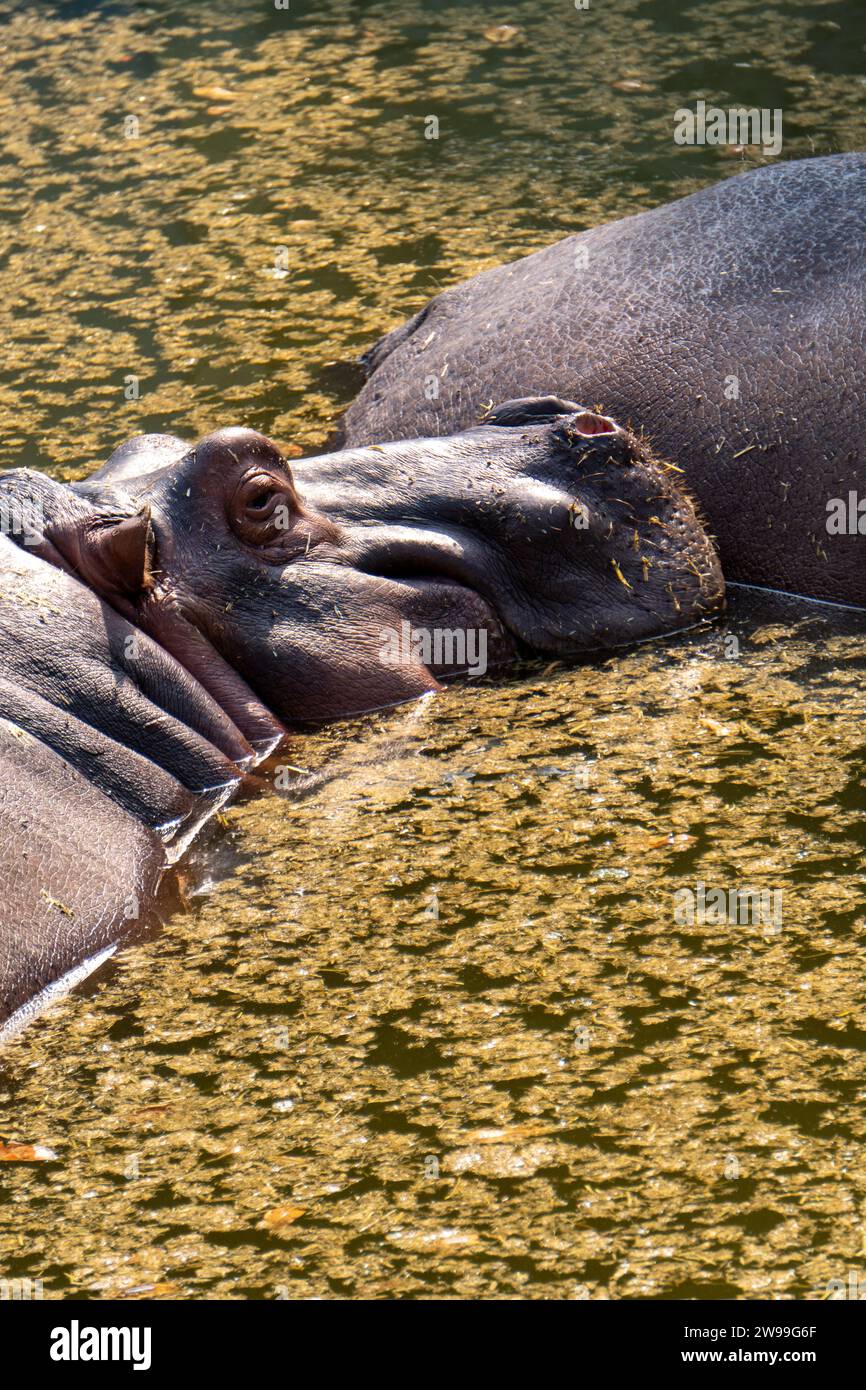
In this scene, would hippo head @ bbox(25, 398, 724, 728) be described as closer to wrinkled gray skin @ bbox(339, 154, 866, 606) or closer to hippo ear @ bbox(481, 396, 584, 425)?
hippo ear @ bbox(481, 396, 584, 425)

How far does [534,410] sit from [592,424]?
16 cm

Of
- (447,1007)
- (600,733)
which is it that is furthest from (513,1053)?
(600,733)

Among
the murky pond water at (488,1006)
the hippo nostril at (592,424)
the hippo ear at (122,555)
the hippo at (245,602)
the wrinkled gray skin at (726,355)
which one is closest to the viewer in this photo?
the murky pond water at (488,1006)

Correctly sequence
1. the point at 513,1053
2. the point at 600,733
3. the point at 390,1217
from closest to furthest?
the point at 390,1217, the point at 513,1053, the point at 600,733

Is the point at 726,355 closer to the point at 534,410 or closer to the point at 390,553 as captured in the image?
the point at 534,410

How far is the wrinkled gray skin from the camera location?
15.7 feet

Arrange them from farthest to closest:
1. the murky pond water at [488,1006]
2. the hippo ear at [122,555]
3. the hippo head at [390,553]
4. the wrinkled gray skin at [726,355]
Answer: the wrinkled gray skin at [726,355], the hippo head at [390,553], the hippo ear at [122,555], the murky pond water at [488,1006]

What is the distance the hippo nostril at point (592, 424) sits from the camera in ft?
15.3

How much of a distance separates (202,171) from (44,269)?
126 centimetres

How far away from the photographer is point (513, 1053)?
3172 millimetres

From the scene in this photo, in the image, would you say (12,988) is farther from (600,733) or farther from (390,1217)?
(600,733)

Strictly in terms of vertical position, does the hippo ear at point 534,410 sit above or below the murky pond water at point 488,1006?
above

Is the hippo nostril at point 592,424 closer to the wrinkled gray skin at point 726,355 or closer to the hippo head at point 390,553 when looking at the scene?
the hippo head at point 390,553

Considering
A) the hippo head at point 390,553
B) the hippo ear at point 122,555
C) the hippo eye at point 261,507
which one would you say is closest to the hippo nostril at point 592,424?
the hippo head at point 390,553
